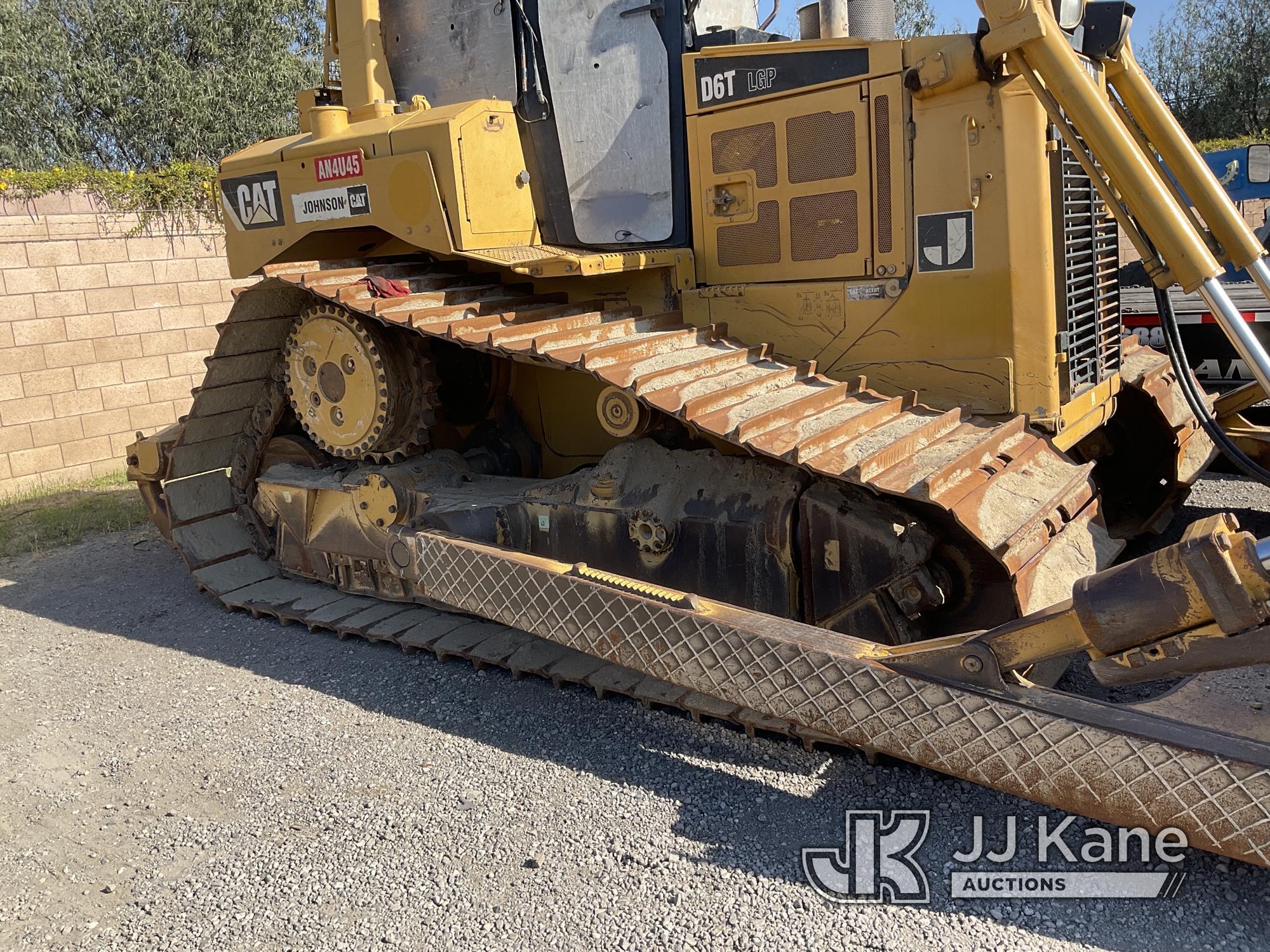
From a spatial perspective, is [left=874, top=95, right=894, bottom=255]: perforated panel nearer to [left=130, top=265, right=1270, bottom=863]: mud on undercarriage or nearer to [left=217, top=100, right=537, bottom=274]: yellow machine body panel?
[left=130, top=265, right=1270, bottom=863]: mud on undercarriage

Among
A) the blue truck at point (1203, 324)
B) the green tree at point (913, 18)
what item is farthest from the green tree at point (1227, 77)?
the blue truck at point (1203, 324)

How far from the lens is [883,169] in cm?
402

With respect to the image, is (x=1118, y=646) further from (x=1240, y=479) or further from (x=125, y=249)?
(x=125, y=249)

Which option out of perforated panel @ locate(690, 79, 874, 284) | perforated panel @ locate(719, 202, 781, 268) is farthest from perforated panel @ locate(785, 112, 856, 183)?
perforated panel @ locate(719, 202, 781, 268)

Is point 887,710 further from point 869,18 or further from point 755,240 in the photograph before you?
point 869,18

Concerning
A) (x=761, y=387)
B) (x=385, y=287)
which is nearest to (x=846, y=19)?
(x=761, y=387)

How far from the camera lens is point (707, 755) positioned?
356 centimetres

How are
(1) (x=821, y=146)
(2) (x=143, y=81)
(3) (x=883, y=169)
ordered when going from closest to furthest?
(3) (x=883, y=169), (1) (x=821, y=146), (2) (x=143, y=81)

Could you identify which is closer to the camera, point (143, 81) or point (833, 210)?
point (833, 210)

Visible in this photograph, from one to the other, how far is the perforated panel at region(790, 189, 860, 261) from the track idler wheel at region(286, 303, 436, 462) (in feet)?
5.51

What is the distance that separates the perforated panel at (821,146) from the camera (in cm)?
407

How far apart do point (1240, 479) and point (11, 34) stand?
1553 cm

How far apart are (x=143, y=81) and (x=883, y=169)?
1426 centimetres

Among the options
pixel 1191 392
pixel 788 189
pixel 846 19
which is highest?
pixel 846 19
